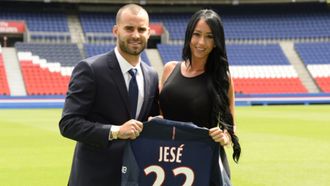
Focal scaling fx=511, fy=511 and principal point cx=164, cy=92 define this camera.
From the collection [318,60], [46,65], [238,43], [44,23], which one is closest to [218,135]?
[46,65]

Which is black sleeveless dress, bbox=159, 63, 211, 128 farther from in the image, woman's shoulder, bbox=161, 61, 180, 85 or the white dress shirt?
the white dress shirt

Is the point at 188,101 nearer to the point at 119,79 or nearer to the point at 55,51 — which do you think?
the point at 119,79

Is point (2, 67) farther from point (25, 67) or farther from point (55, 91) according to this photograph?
point (55, 91)

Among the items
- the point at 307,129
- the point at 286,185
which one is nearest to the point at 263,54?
the point at 307,129

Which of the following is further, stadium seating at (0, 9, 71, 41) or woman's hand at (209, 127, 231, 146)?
stadium seating at (0, 9, 71, 41)

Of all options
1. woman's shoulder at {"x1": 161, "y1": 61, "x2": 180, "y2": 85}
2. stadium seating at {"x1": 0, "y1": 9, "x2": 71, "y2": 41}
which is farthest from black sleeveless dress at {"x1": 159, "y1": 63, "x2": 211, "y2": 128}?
stadium seating at {"x1": 0, "y1": 9, "x2": 71, "y2": 41}

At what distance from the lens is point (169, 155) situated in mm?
3615

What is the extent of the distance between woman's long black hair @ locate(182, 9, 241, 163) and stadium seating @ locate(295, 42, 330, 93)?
112ft

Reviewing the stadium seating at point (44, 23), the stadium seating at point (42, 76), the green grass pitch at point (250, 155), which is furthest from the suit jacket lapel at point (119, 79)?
the stadium seating at point (44, 23)

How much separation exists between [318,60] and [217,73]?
125 feet

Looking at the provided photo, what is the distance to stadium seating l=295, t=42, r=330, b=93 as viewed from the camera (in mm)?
37531

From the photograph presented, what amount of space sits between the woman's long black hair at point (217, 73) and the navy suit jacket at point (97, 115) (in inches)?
21.3

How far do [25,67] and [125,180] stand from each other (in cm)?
3317

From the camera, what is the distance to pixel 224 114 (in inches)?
154
